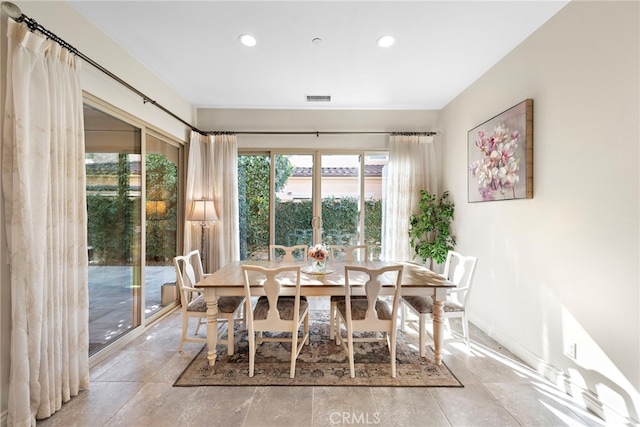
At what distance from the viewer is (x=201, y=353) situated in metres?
2.56

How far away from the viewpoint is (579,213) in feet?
6.45

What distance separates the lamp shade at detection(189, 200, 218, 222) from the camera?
369 centimetres

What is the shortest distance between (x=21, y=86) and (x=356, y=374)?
9.83ft

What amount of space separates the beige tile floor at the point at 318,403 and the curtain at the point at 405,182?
1.95 meters

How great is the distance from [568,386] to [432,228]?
2.11m

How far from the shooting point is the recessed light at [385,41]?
2449 millimetres

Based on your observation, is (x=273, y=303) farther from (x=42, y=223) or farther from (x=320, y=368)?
(x=42, y=223)

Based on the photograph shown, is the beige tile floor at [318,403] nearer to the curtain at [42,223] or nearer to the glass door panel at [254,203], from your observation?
the curtain at [42,223]

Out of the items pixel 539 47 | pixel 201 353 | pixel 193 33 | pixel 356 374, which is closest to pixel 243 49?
pixel 193 33

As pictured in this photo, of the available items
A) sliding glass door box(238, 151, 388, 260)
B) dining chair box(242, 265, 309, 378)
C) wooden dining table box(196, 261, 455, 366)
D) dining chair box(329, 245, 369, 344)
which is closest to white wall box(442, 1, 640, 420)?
wooden dining table box(196, 261, 455, 366)

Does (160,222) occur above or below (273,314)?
above

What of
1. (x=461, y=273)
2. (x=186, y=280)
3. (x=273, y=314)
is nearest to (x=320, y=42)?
(x=273, y=314)

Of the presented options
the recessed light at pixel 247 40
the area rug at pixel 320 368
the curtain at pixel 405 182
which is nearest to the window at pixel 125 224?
the area rug at pixel 320 368

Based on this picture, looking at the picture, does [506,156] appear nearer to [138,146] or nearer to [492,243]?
[492,243]
